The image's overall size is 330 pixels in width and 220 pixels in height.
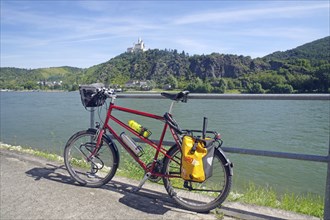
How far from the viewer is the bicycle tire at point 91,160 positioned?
10.7 feet

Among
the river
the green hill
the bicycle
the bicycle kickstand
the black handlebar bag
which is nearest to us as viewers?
the bicycle

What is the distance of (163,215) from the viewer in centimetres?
260

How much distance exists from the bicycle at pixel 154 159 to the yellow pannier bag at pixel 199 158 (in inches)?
2.9

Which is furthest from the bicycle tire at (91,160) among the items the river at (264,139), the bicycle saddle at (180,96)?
the bicycle saddle at (180,96)

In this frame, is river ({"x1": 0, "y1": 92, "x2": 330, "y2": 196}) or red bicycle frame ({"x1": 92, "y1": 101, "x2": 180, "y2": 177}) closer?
red bicycle frame ({"x1": 92, "y1": 101, "x2": 180, "y2": 177})

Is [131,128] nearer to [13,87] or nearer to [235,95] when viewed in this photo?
[235,95]

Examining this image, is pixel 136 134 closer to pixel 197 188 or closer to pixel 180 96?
pixel 180 96

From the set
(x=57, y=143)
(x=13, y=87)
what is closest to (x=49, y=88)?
(x=13, y=87)

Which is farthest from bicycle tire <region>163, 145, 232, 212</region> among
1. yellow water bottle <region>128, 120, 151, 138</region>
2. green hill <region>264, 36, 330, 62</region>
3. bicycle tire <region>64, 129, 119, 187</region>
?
green hill <region>264, 36, 330, 62</region>

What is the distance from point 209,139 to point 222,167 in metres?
0.29

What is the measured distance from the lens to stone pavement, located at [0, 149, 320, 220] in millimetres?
2586

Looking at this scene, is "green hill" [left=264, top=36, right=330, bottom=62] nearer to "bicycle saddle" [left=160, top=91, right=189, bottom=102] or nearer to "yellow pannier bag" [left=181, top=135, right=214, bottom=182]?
"bicycle saddle" [left=160, top=91, right=189, bottom=102]

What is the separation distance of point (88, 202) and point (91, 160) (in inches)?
26.4

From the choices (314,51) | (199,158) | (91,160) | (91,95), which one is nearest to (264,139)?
(91,160)
